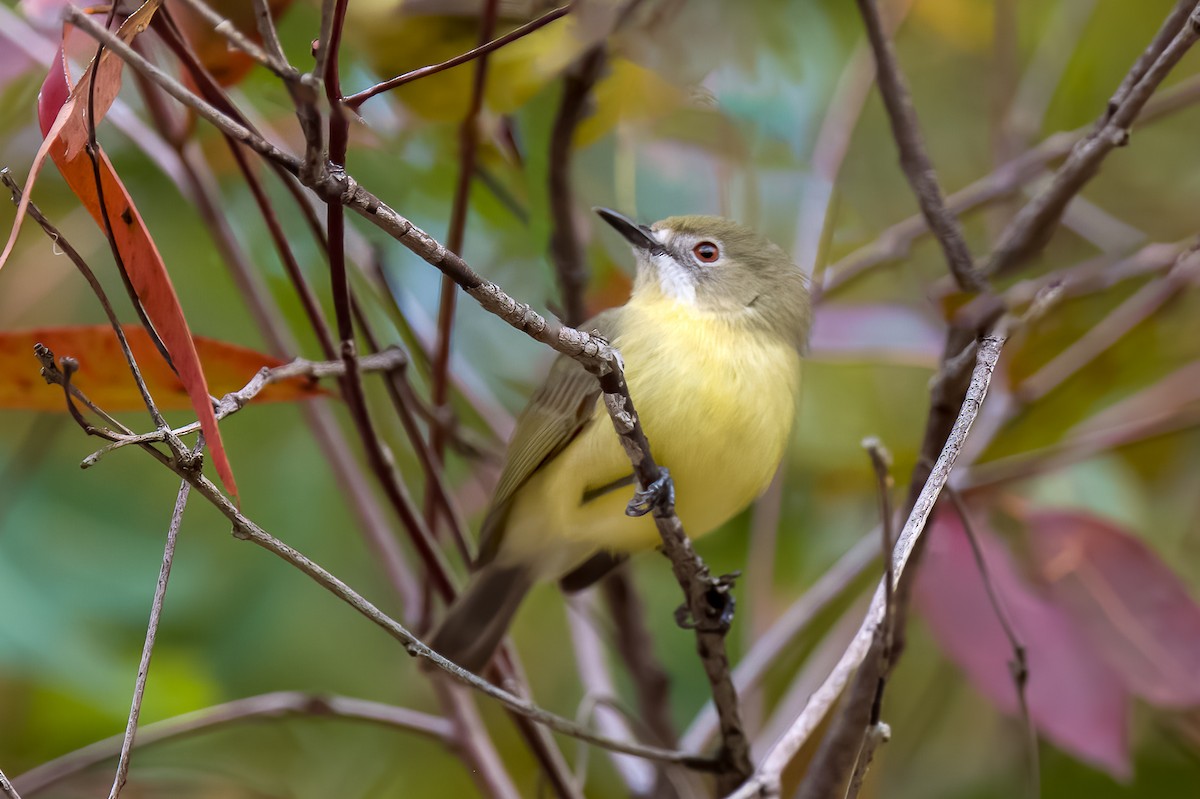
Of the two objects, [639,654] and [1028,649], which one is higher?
[1028,649]

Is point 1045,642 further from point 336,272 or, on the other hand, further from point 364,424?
point 336,272

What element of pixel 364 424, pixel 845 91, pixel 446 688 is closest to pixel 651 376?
pixel 364 424

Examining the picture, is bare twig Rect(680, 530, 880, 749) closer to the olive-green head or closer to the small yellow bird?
the small yellow bird

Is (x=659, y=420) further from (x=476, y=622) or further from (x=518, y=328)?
(x=518, y=328)

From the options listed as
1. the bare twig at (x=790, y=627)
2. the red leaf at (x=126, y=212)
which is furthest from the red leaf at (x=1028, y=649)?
the red leaf at (x=126, y=212)

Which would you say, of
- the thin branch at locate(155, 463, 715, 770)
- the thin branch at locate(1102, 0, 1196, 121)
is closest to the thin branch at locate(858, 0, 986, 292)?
the thin branch at locate(1102, 0, 1196, 121)

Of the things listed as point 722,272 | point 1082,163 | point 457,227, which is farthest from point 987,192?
point 457,227

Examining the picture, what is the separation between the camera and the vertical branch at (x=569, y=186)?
2697 millimetres

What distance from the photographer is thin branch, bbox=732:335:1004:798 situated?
1.50 meters

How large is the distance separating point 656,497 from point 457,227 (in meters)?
0.78

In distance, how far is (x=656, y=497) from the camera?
2.06 metres

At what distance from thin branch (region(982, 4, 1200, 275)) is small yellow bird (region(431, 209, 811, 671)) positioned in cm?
62

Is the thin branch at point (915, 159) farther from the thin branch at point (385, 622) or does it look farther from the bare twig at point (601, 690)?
the bare twig at point (601, 690)

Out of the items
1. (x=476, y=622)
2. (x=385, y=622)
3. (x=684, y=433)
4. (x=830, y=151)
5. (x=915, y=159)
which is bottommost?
(x=385, y=622)
